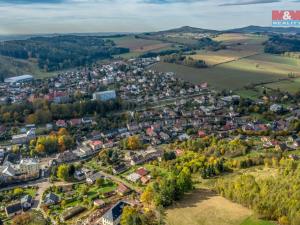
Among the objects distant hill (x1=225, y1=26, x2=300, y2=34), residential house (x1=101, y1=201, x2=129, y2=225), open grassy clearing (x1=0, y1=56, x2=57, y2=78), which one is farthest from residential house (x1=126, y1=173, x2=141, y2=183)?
distant hill (x1=225, y1=26, x2=300, y2=34)

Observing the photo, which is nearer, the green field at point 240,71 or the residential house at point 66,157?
the residential house at point 66,157

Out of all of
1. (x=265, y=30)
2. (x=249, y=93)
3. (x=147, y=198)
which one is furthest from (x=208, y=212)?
(x=265, y=30)

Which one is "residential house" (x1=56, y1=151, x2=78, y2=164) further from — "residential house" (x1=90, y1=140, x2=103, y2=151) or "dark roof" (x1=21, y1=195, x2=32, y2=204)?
"dark roof" (x1=21, y1=195, x2=32, y2=204)

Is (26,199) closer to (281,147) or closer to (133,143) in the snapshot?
(133,143)

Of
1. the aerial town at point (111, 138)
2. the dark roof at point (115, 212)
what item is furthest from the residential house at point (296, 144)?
the dark roof at point (115, 212)

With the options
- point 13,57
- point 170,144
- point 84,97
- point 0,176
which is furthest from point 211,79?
point 13,57

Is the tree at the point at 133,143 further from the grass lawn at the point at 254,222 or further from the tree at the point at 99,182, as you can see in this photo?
the grass lawn at the point at 254,222
